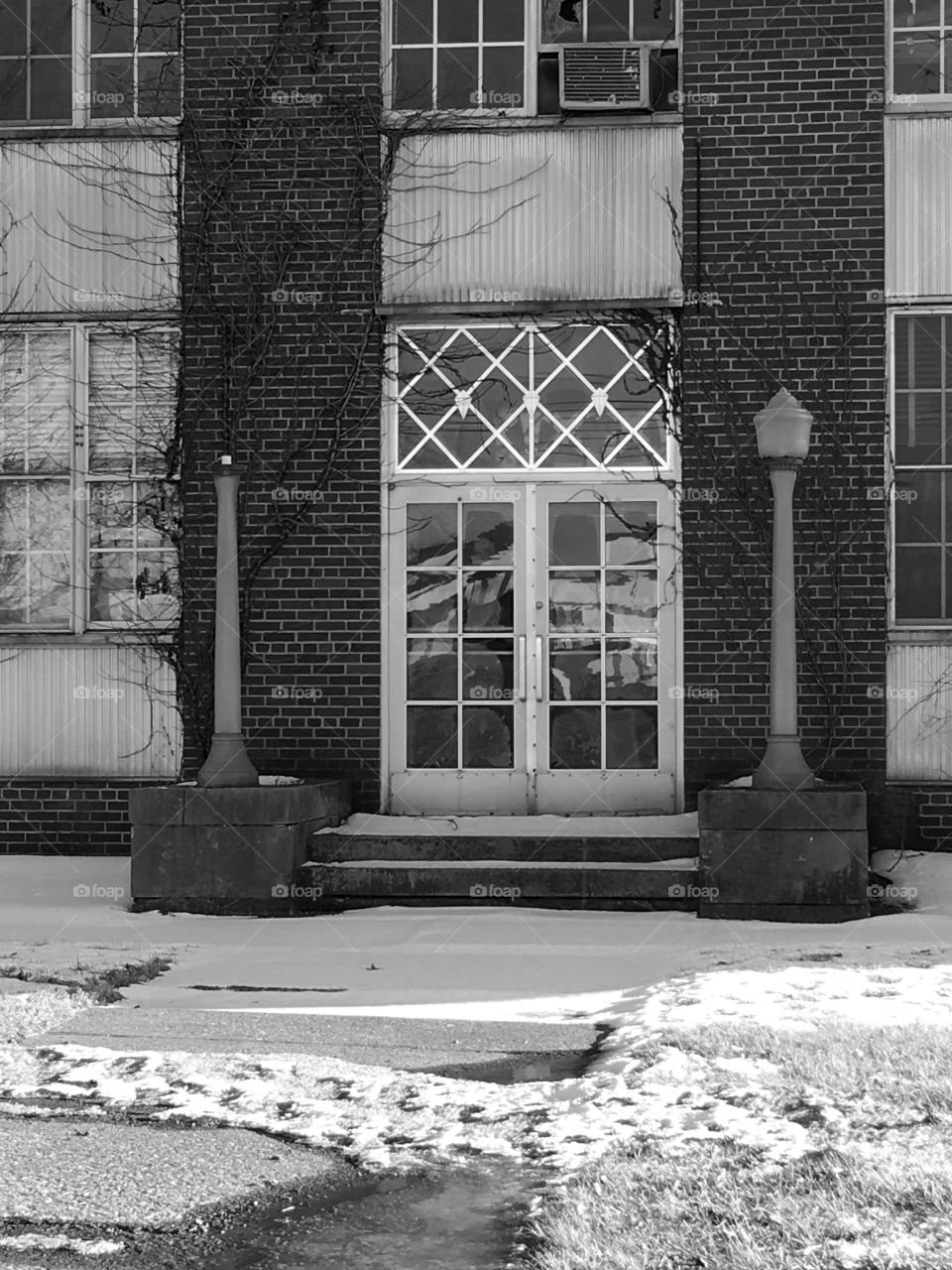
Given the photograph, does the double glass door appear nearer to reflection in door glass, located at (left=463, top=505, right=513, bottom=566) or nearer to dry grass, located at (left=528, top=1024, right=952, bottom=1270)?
reflection in door glass, located at (left=463, top=505, right=513, bottom=566)

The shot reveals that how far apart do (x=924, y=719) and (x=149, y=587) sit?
5.03m

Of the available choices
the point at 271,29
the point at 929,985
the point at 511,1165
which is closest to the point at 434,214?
the point at 271,29

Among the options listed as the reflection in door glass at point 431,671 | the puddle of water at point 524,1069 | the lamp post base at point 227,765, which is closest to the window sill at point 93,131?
the reflection in door glass at point 431,671

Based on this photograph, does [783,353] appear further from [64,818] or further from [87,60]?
[64,818]

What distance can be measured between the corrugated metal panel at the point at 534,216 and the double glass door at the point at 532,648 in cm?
129

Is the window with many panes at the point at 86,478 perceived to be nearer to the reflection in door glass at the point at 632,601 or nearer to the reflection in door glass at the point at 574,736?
the reflection in door glass at the point at 574,736

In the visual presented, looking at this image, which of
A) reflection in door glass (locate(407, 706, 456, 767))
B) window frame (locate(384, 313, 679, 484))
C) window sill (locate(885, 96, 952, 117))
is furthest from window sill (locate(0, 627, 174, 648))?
window sill (locate(885, 96, 952, 117))

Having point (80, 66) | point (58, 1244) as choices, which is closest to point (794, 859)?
point (58, 1244)

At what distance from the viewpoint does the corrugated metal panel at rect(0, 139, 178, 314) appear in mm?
10078

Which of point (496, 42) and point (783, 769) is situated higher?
point (496, 42)

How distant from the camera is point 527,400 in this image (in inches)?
390

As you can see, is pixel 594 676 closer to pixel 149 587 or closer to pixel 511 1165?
pixel 149 587

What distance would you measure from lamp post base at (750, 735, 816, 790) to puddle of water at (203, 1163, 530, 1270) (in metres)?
4.71

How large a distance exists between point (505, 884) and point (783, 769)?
1.66 meters
